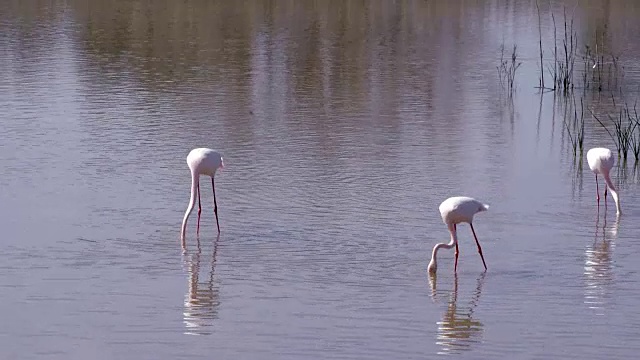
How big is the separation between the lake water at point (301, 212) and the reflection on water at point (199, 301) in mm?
17

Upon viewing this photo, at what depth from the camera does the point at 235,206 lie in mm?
9508

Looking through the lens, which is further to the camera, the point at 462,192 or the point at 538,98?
the point at 538,98

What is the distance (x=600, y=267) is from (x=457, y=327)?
62.2 inches

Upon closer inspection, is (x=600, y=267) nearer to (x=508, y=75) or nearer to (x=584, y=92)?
(x=584, y=92)

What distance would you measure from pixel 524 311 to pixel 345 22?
1631cm

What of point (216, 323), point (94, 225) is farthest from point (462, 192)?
point (216, 323)

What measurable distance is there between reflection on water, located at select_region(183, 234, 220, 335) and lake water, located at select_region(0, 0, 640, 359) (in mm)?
17

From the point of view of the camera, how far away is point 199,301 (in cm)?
730

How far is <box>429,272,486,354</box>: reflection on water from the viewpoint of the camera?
664 cm

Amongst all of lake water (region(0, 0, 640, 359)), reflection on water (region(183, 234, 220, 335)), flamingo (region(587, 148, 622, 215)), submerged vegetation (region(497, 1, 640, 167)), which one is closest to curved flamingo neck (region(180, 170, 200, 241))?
lake water (region(0, 0, 640, 359))

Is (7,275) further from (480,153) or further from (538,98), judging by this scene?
(538,98)

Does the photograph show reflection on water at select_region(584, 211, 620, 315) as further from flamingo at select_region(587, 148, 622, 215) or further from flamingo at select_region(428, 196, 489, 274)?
flamingo at select_region(428, 196, 489, 274)

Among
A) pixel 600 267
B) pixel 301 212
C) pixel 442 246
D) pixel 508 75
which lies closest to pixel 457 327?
pixel 442 246

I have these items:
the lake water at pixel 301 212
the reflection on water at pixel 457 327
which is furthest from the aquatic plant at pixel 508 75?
the reflection on water at pixel 457 327
